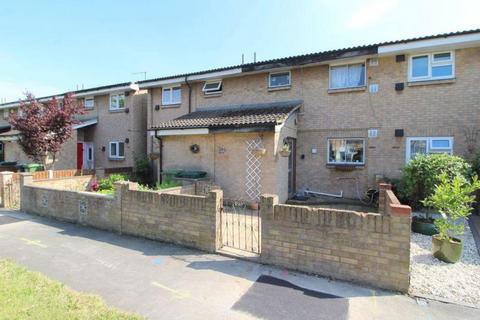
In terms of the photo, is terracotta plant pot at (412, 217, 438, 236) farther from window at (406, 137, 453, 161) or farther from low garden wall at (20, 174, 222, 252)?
low garden wall at (20, 174, 222, 252)

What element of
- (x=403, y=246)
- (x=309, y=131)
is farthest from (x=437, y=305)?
(x=309, y=131)

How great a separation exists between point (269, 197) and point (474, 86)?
909 cm

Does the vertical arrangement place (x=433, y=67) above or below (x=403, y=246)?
above

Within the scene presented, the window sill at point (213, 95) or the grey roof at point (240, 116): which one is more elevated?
the window sill at point (213, 95)

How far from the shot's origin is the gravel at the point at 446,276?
4.02 metres

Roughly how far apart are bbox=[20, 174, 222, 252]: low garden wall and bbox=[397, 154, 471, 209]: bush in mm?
5599

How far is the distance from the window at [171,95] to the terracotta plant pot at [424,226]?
1225cm

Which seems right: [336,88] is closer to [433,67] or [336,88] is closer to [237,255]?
[433,67]

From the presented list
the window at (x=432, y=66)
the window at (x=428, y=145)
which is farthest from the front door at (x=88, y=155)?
the window at (x=432, y=66)

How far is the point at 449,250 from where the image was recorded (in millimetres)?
5023

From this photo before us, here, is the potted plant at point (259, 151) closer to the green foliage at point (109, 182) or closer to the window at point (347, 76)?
the window at point (347, 76)

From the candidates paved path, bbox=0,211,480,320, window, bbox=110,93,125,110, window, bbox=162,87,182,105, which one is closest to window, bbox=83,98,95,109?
window, bbox=110,93,125,110

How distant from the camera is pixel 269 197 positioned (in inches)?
197

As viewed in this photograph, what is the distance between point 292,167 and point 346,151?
7.64 ft
